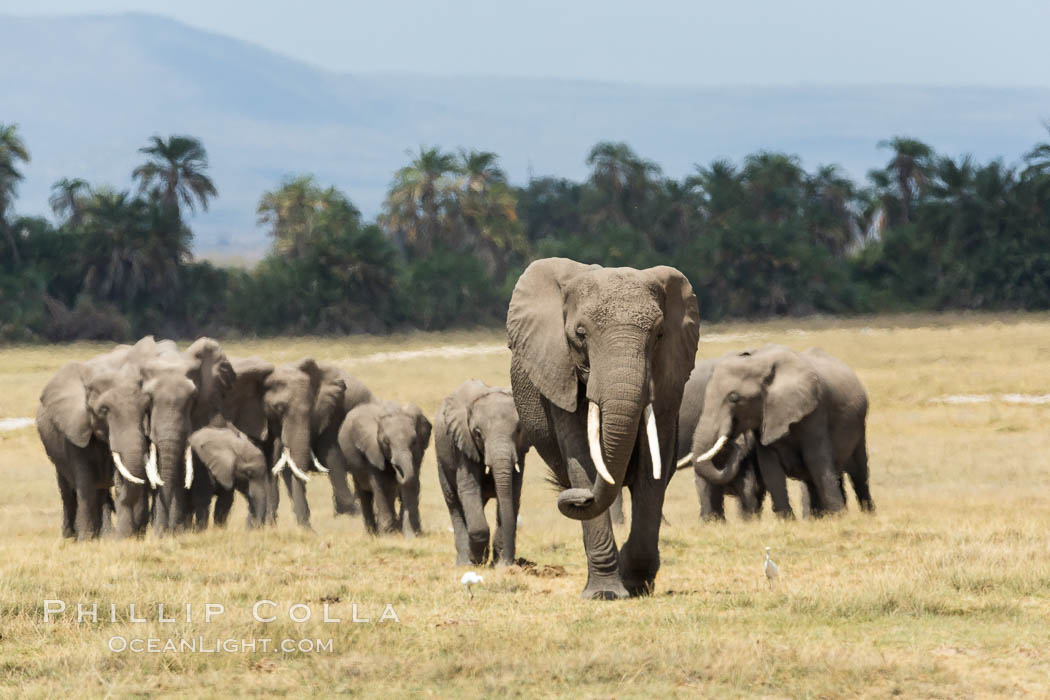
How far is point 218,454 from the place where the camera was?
17.2 metres

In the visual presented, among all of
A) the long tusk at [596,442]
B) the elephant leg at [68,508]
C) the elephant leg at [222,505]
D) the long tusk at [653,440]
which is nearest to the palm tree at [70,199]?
the elephant leg at [222,505]

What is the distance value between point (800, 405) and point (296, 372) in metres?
6.73

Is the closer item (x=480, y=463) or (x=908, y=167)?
(x=480, y=463)

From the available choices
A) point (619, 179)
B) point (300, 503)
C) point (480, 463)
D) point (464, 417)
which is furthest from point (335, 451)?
point (619, 179)

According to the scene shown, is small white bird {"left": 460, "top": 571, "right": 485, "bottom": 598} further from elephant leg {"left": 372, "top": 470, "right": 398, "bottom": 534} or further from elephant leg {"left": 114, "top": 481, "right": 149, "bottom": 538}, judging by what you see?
elephant leg {"left": 372, "top": 470, "right": 398, "bottom": 534}

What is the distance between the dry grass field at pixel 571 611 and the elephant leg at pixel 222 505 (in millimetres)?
1783

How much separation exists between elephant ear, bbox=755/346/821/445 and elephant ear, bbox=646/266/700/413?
6.56m

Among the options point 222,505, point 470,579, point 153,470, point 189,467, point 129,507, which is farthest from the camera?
point 222,505

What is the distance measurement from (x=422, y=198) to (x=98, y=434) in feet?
200

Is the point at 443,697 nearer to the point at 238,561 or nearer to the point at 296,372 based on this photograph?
the point at 238,561

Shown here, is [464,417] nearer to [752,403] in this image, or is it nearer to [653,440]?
[653,440]

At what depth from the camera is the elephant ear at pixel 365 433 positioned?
1809cm

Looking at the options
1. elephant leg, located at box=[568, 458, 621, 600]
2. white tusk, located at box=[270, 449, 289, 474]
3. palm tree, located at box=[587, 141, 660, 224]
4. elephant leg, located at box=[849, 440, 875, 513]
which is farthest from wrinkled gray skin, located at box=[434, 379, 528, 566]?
palm tree, located at box=[587, 141, 660, 224]

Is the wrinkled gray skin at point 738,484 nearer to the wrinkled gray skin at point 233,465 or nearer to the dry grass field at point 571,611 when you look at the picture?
the dry grass field at point 571,611
